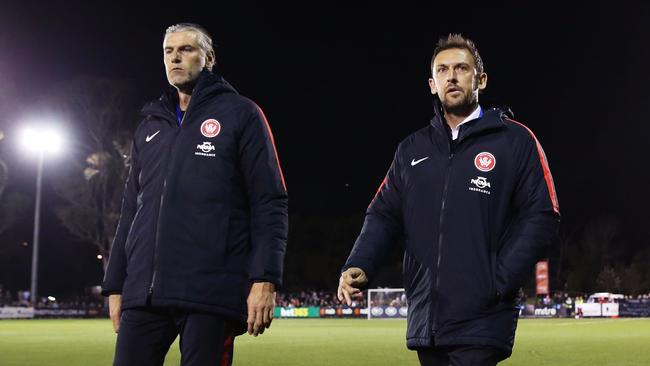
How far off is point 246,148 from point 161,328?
954 millimetres

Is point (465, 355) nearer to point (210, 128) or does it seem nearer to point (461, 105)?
point (461, 105)

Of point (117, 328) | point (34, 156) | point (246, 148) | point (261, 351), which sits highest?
point (34, 156)

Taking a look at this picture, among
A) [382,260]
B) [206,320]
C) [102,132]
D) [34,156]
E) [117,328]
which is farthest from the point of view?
[34,156]

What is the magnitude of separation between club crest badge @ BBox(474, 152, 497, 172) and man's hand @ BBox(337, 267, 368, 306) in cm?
80

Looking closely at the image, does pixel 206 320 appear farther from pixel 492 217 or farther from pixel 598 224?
pixel 598 224

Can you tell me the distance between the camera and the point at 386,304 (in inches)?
1962

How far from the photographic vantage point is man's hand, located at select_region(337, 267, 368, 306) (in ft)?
14.6

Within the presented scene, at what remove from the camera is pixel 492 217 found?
423 centimetres

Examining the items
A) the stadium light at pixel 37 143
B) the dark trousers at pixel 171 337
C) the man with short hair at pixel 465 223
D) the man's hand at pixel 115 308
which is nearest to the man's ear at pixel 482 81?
the man with short hair at pixel 465 223

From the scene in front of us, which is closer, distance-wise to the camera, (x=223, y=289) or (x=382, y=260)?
(x=223, y=289)

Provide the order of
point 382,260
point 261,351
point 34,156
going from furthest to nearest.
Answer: point 34,156, point 261,351, point 382,260

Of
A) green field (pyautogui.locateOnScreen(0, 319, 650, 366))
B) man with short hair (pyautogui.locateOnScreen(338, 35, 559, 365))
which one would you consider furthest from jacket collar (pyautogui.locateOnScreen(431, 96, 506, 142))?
green field (pyautogui.locateOnScreen(0, 319, 650, 366))

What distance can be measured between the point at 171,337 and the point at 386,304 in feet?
152

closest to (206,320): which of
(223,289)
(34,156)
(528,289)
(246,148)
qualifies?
(223,289)
